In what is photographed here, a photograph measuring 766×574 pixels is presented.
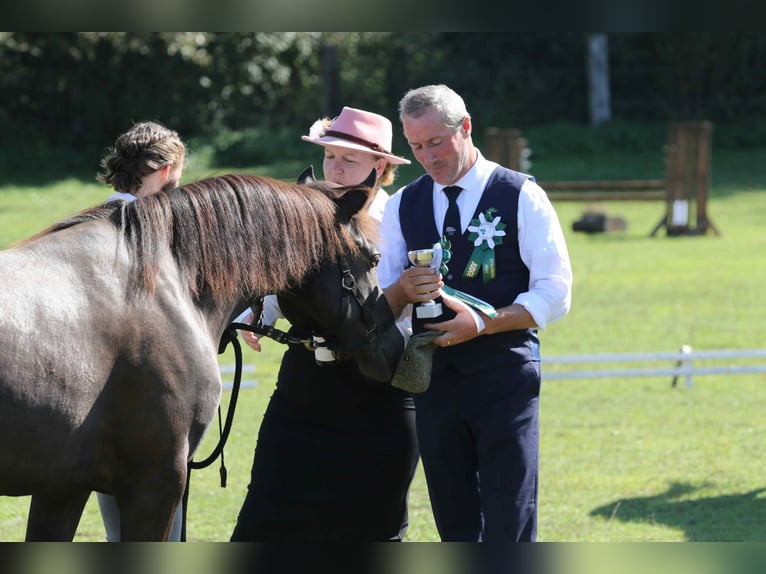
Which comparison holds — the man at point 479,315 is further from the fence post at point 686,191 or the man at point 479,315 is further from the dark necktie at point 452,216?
the fence post at point 686,191

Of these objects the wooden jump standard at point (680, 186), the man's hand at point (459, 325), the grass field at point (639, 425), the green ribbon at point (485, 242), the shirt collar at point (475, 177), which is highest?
the shirt collar at point (475, 177)

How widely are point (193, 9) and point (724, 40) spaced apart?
91.4 ft

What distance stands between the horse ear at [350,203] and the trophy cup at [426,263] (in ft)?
0.78

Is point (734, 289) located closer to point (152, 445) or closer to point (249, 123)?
point (152, 445)

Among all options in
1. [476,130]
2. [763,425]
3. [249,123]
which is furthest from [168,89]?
[763,425]

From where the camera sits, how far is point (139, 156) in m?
4.21

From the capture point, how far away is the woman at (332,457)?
4.18 m

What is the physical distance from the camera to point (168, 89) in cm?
2514

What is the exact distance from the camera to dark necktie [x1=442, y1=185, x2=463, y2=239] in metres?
3.88

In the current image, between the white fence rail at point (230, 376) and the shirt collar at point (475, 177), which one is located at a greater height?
the shirt collar at point (475, 177)

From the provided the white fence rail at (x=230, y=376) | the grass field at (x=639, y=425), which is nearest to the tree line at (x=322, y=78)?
the grass field at (x=639, y=425)

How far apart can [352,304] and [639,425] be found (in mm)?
5091

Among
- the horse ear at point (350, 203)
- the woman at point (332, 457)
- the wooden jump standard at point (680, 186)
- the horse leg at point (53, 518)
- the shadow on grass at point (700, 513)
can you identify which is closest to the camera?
the horse leg at point (53, 518)

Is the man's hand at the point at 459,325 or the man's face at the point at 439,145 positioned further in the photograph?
the man's face at the point at 439,145
